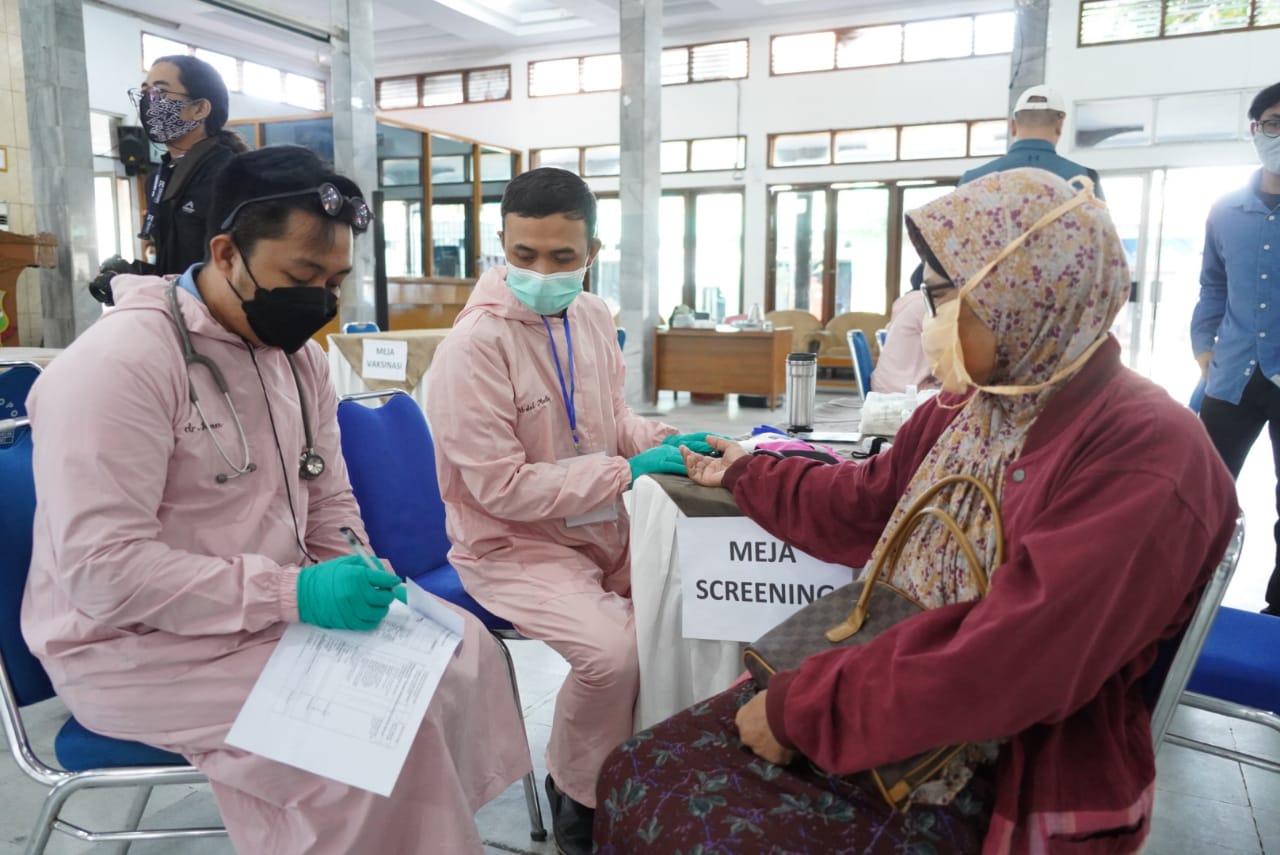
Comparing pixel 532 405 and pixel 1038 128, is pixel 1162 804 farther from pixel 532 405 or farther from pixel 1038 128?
pixel 1038 128

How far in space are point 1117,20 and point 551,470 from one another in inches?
432

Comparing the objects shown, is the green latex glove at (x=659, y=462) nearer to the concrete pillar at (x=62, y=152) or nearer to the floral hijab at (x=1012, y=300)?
the floral hijab at (x=1012, y=300)

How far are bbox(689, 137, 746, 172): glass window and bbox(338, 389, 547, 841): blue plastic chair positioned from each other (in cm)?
1111

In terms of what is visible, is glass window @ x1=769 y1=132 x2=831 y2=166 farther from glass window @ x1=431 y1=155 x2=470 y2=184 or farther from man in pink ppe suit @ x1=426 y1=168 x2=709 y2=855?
man in pink ppe suit @ x1=426 y1=168 x2=709 y2=855

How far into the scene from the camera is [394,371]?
4.62 meters

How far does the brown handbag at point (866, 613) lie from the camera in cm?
102

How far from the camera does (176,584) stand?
3.84 ft

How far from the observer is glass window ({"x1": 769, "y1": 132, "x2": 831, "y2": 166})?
39.1ft

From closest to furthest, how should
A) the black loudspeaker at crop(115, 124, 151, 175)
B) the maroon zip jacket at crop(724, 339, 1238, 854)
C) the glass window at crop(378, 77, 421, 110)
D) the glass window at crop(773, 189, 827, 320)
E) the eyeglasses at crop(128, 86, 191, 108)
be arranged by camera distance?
the maroon zip jacket at crop(724, 339, 1238, 854) < the eyeglasses at crop(128, 86, 191, 108) < the black loudspeaker at crop(115, 124, 151, 175) < the glass window at crop(773, 189, 827, 320) < the glass window at crop(378, 77, 421, 110)

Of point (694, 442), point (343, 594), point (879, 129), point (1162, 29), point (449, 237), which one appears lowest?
point (343, 594)

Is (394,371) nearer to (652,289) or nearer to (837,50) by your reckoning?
(652,289)

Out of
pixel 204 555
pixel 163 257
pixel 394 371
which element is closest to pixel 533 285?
pixel 204 555

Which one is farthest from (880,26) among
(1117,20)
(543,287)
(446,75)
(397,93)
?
(543,287)

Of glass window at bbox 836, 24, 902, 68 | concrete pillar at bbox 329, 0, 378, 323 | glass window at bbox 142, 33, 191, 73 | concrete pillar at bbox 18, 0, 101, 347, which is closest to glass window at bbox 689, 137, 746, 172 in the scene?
glass window at bbox 836, 24, 902, 68
